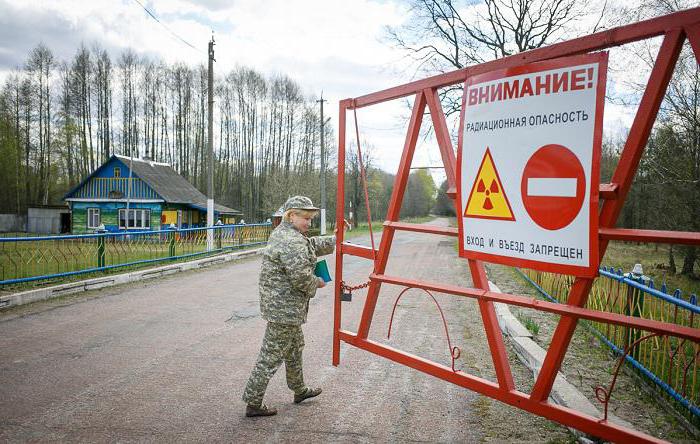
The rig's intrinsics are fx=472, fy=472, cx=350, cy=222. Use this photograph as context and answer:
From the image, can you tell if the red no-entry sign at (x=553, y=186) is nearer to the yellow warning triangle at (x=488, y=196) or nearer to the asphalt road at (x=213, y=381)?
the yellow warning triangle at (x=488, y=196)

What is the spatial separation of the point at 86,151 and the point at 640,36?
57837 mm

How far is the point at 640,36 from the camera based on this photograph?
2.19 meters

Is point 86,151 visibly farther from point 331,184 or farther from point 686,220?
point 686,220

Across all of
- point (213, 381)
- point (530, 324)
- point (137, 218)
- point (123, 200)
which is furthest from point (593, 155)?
point (123, 200)

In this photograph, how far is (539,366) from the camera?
15.6 ft

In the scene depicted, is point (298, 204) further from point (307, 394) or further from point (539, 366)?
point (539, 366)

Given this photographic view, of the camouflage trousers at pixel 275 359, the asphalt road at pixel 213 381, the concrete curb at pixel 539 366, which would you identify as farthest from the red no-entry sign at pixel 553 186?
the camouflage trousers at pixel 275 359

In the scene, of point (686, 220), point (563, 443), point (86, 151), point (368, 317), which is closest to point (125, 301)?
point (368, 317)

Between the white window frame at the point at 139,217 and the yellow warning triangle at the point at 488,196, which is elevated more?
the yellow warning triangle at the point at 488,196

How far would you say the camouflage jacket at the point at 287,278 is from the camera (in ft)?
12.9

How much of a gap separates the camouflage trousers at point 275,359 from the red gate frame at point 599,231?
2.04ft

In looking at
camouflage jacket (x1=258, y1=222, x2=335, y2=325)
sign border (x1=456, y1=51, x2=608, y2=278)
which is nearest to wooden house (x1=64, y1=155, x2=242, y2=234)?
camouflage jacket (x1=258, y1=222, x2=335, y2=325)

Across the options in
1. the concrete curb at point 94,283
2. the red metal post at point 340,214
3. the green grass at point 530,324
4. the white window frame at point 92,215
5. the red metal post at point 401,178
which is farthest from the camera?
the white window frame at point 92,215

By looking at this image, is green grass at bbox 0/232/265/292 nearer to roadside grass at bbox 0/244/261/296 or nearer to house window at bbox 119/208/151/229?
roadside grass at bbox 0/244/261/296
